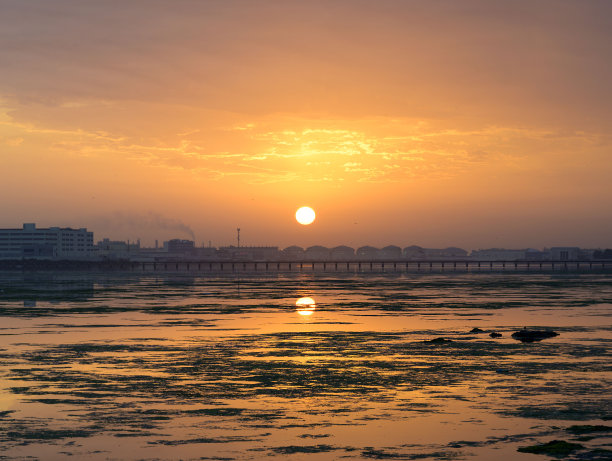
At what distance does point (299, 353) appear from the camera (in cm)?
2812

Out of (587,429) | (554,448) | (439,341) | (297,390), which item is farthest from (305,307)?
(554,448)

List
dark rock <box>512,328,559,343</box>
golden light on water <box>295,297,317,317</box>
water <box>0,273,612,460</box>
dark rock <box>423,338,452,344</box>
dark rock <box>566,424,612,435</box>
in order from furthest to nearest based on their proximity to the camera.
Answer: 1. golden light on water <box>295,297,317,317</box>
2. dark rock <box>512,328,559,343</box>
3. dark rock <box>423,338,452,344</box>
4. dark rock <box>566,424,612,435</box>
5. water <box>0,273,612,460</box>

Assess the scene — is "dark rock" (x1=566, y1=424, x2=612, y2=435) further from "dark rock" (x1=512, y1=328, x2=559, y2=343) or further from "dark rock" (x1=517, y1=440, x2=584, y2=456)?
"dark rock" (x1=512, y1=328, x2=559, y2=343)

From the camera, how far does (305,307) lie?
55062 millimetres

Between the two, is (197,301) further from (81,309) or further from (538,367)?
(538,367)

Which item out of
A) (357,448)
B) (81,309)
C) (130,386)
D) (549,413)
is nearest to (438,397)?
(549,413)

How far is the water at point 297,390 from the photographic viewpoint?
14.5 m

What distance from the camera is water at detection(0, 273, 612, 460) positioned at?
1445 cm

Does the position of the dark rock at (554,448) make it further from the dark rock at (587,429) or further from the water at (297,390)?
the dark rock at (587,429)

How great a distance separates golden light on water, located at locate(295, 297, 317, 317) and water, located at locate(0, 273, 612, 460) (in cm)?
879

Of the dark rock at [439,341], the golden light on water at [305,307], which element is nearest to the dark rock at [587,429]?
the dark rock at [439,341]

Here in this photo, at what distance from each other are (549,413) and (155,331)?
75.2 ft

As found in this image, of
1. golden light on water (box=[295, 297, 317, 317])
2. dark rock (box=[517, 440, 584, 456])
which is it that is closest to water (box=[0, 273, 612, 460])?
dark rock (box=[517, 440, 584, 456])

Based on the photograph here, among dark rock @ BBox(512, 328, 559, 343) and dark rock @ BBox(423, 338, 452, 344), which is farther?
dark rock @ BBox(512, 328, 559, 343)
